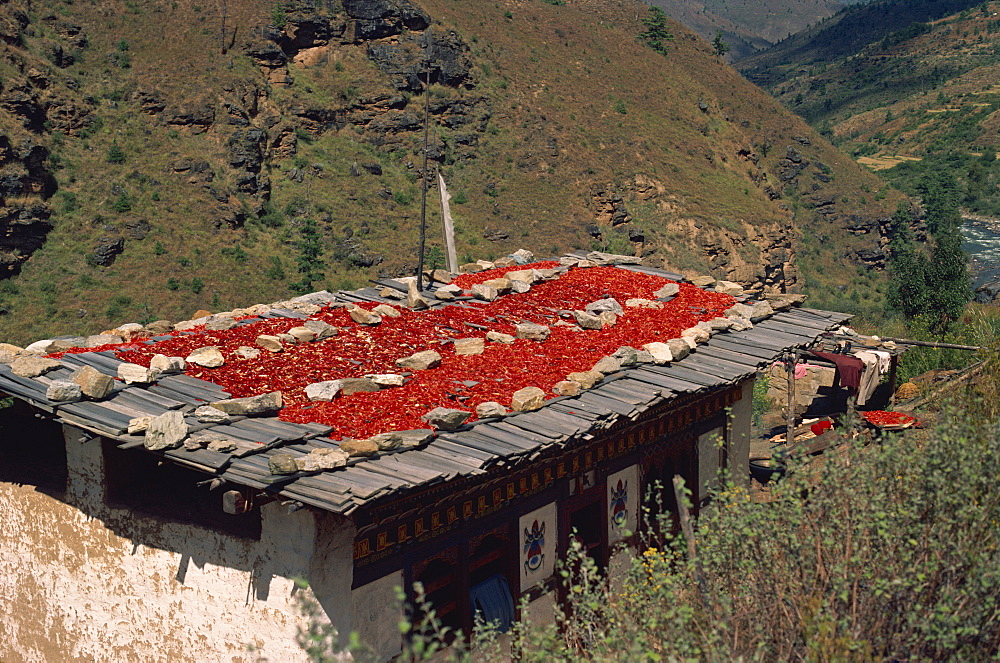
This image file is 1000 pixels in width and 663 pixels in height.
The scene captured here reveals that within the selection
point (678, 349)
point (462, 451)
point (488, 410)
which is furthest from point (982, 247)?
point (462, 451)

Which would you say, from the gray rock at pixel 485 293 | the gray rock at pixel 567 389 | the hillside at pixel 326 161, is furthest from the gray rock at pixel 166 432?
the hillside at pixel 326 161

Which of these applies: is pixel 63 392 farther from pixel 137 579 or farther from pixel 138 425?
pixel 137 579

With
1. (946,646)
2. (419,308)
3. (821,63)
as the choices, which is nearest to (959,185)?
(821,63)

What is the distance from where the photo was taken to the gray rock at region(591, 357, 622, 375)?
10734mm

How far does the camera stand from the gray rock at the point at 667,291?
1481cm

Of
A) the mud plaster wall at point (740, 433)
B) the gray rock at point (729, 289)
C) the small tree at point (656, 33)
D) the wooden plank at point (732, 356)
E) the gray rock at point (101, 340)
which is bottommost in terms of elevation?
the mud plaster wall at point (740, 433)

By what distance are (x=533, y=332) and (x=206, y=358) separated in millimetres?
4181

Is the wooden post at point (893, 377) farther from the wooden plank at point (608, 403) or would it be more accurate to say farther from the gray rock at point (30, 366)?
the gray rock at point (30, 366)

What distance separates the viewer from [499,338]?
39.0ft

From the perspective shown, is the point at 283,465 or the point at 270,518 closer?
the point at 283,465

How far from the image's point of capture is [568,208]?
51.8 m

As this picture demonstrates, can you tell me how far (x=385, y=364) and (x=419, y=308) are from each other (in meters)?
2.59

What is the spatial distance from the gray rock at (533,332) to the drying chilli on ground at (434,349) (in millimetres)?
168

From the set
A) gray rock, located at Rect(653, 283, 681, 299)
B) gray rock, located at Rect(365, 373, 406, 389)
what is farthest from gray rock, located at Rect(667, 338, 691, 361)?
gray rock, located at Rect(365, 373, 406, 389)
